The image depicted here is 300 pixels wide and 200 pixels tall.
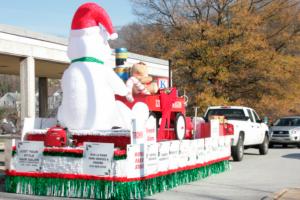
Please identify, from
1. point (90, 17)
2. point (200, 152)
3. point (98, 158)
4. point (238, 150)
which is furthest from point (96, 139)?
point (238, 150)

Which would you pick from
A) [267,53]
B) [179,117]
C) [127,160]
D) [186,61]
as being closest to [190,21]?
[186,61]

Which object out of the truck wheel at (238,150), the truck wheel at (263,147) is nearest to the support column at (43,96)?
the truck wheel at (263,147)

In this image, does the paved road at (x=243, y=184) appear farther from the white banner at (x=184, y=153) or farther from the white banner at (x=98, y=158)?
the white banner at (x=98, y=158)

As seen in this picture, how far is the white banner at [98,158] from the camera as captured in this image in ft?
28.5

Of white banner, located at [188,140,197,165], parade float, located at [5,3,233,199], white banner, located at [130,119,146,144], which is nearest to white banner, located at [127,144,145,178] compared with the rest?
parade float, located at [5,3,233,199]

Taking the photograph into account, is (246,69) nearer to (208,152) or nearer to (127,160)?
(208,152)

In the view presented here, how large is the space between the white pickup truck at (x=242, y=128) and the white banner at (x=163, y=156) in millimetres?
6067

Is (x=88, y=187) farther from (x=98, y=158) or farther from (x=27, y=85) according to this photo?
(x=27, y=85)

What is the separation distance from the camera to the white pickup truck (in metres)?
16.1

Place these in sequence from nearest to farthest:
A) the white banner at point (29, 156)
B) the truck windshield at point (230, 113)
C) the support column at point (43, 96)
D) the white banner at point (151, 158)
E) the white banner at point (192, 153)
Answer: the white banner at point (151, 158) → the white banner at point (29, 156) → the white banner at point (192, 153) → the truck windshield at point (230, 113) → the support column at point (43, 96)

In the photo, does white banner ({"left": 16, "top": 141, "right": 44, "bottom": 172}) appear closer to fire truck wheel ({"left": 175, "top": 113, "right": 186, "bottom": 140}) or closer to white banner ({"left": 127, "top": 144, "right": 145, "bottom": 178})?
white banner ({"left": 127, "top": 144, "right": 145, "bottom": 178})

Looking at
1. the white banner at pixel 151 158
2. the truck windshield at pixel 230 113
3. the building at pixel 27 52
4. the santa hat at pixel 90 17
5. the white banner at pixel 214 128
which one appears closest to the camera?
the white banner at pixel 151 158

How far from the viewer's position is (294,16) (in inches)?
1491

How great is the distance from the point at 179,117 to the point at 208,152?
106 cm
